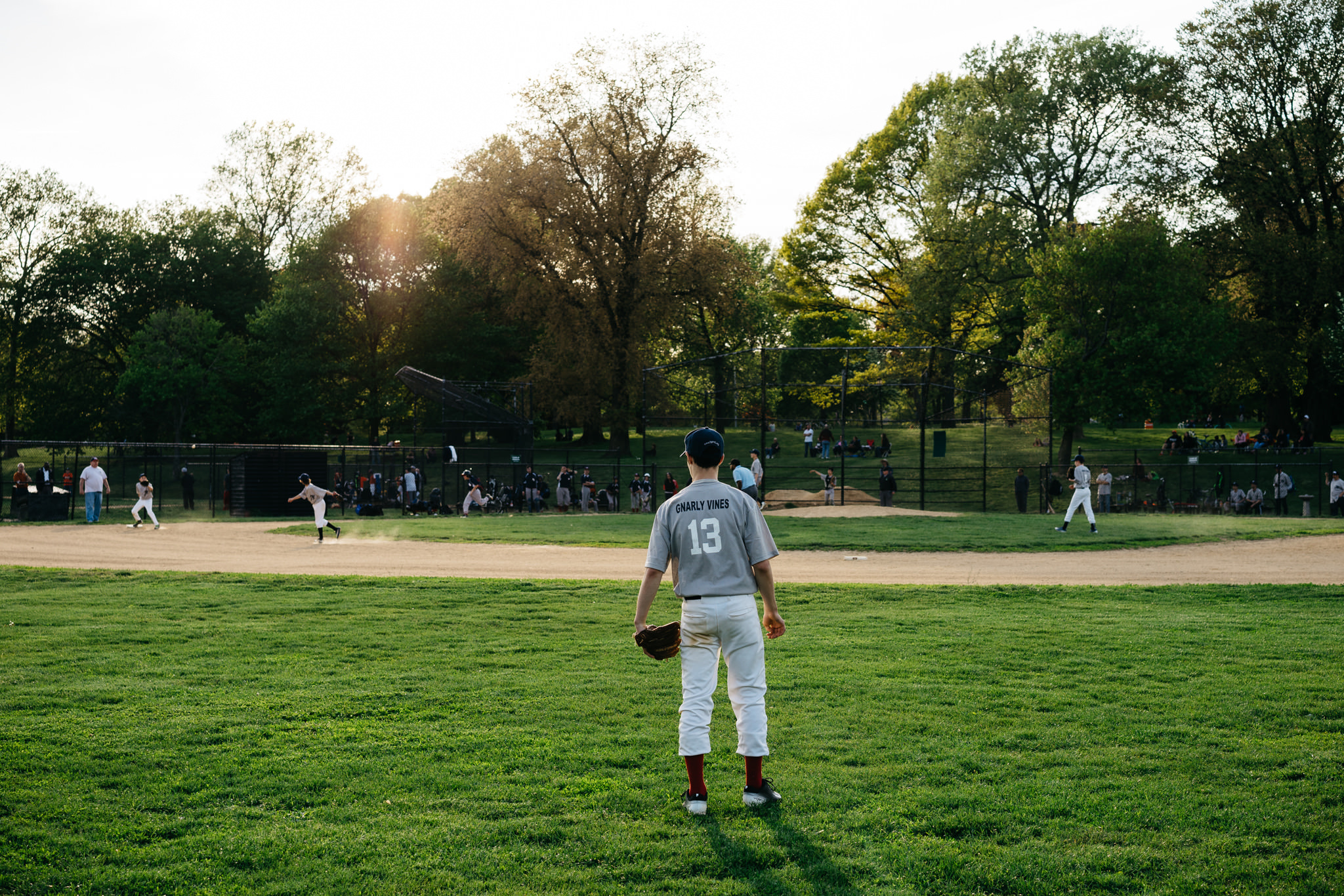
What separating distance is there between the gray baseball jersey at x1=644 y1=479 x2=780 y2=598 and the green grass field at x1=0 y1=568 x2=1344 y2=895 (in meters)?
1.17

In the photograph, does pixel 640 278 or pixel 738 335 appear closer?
pixel 640 278

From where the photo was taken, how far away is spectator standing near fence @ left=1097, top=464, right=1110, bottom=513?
31.6 meters

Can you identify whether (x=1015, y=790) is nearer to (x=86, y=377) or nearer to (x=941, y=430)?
(x=941, y=430)

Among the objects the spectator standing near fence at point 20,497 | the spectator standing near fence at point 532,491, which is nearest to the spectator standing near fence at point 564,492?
the spectator standing near fence at point 532,491

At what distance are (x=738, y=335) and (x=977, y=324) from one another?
1567cm

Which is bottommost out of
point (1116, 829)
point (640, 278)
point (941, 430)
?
point (1116, 829)

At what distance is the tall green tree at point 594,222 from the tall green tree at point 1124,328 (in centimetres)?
1525

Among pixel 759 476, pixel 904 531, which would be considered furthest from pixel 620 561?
pixel 759 476

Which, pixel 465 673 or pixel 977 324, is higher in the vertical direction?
pixel 977 324

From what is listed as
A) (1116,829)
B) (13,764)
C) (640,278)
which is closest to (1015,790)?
(1116,829)

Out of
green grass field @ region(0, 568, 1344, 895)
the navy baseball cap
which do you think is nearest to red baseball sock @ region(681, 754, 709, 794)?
green grass field @ region(0, 568, 1344, 895)

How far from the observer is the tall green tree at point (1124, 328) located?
128 ft

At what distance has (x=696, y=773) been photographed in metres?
5.09

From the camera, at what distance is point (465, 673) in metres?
8.23
